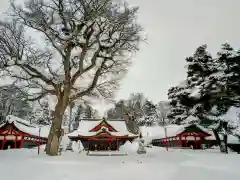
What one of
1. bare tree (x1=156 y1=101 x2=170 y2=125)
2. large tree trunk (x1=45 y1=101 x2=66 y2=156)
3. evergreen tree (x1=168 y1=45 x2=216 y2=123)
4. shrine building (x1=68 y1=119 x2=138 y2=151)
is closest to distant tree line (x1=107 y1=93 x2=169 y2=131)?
bare tree (x1=156 y1=101 x2=170 y2=125)

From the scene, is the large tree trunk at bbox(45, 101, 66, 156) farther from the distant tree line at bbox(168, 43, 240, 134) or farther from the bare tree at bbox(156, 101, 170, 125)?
the bare tree at bbox(156, 101, 170, 125)

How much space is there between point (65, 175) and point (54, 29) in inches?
500

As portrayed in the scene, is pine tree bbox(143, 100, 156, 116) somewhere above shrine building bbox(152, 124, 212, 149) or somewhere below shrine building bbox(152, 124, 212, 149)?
above

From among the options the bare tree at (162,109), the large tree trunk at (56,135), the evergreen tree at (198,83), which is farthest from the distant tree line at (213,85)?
the bare tree at (162,109)

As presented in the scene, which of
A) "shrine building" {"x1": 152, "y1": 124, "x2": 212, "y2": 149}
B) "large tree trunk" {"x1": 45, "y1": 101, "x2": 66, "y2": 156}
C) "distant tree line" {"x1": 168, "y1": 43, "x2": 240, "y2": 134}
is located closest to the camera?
"large tree trunk" {"x1": 45, "y1": 101, "x2": 66, "y2": 156}

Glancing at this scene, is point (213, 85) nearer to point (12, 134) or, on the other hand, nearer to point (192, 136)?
point (192, 136)

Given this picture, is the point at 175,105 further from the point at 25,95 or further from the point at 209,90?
the point at 25,95

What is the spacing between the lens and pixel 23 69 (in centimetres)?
1695

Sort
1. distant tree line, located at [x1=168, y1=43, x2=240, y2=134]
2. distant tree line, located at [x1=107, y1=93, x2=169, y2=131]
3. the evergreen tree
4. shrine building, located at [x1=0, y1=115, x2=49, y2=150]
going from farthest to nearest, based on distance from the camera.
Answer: distant tree line, located at [x1=107, y1=93, x2=169, y2=131] → shrine building, located at [x1=0, y1=115, x2=49, y2=150] → the evergreen tree → distant tree line, located at [x1=168, y1=43, x2=240, y2=134]

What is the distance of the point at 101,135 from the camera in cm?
2805

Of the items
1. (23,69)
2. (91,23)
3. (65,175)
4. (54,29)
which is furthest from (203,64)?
(65,175)

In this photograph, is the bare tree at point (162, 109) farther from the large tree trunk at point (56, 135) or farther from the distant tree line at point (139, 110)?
the large tree trunk at point (56, 135)

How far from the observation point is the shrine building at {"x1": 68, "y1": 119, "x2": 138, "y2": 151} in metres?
28.3

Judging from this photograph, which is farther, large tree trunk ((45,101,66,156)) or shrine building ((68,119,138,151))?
shrine building ((68,119,138,151))
